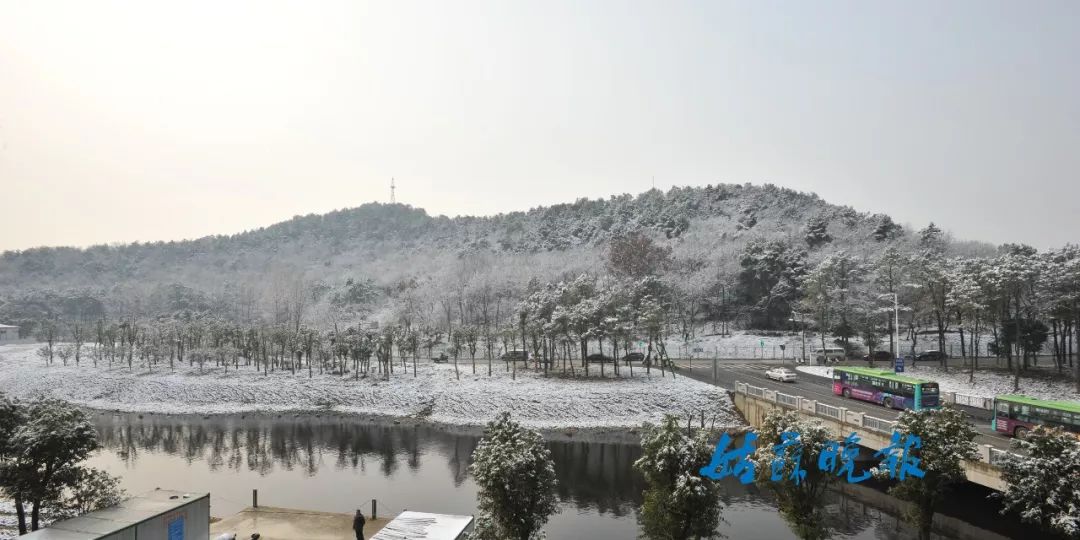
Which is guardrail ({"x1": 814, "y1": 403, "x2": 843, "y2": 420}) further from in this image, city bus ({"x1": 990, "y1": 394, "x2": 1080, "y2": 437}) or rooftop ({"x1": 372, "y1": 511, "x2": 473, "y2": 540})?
rooftop ({"x1": 372, "y1": 511, "x2": 473, "y2": 540})

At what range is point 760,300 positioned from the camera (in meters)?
76.4

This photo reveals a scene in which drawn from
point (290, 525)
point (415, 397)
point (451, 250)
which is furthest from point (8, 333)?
point (290, 525)

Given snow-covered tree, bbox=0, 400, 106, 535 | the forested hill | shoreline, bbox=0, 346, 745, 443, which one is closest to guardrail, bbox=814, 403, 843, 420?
shoreline, bbox=0, 346, 745, 443

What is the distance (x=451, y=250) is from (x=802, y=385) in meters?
123

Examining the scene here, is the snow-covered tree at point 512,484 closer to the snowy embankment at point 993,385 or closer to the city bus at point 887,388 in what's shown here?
the city bus at point 887,388

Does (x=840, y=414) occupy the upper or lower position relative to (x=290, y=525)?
upper

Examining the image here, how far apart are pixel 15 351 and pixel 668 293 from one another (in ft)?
298

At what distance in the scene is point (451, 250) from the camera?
159 meters

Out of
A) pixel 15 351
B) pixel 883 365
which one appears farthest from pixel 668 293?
pixel 15 351

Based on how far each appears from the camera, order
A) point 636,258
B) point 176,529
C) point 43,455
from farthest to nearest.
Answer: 1. point 636,258
2. point 43,455
3. point 176,529

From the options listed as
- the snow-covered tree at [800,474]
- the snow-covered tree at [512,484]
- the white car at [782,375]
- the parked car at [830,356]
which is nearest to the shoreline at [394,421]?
the white car at [782,375]

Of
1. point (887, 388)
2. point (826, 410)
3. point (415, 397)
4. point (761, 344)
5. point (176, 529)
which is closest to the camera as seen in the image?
point (176, 529)

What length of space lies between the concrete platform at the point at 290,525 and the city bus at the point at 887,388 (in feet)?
90.1

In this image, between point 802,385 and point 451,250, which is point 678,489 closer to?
point 802,385
